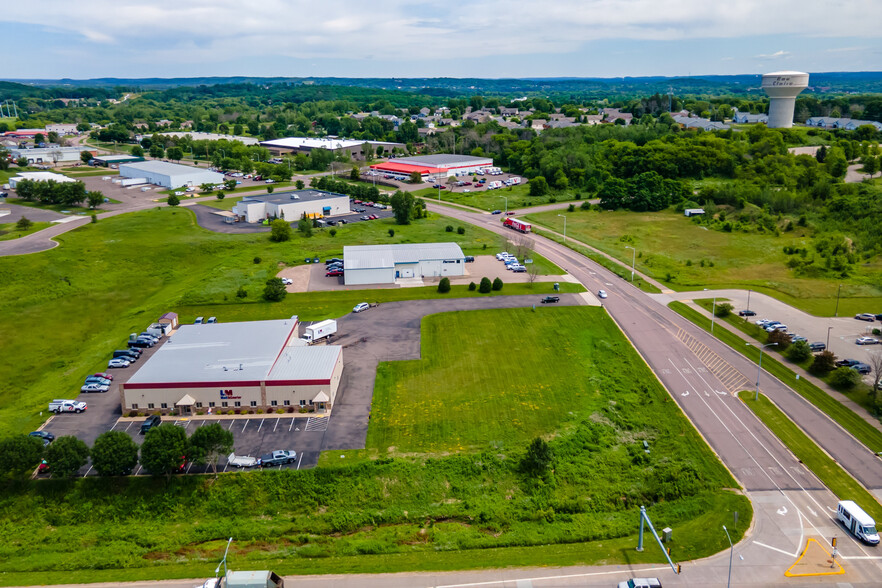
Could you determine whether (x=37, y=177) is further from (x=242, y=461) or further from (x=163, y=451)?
(x=242, y=461)

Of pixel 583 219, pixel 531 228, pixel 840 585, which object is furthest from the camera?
pixel 583 219

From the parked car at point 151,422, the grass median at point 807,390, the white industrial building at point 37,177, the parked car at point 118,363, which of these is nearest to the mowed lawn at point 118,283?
the parked car at point 118,363

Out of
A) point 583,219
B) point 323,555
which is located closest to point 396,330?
point 323,555

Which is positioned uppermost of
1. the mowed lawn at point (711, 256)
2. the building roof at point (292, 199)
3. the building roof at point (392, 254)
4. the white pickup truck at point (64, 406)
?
the building roof at point (292, 199)

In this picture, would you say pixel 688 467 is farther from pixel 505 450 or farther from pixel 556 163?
pixel 556 163

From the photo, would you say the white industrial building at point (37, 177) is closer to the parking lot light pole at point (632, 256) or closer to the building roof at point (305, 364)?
the building roof at point (305, 364)
